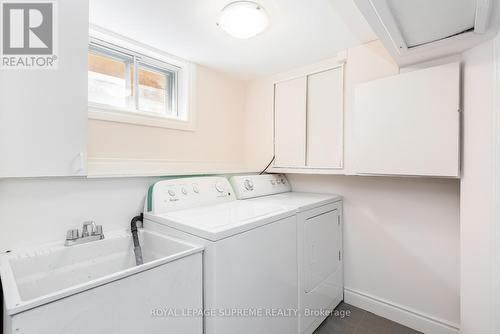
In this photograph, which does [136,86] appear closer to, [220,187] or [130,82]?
[130,82]

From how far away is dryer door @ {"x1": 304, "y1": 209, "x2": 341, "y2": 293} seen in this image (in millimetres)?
1692

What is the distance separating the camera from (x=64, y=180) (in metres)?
1.32

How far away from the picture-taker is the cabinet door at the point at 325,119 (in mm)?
2047

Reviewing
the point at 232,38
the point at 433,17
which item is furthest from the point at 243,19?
the point at 433,17

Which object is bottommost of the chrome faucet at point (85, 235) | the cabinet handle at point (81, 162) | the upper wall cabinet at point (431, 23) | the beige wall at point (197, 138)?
the chrome faucet at point (85, 235)

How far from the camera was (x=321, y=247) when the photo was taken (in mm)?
1836

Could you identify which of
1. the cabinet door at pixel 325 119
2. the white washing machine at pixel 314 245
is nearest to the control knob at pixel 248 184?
the white washing machine at pixel 314 245

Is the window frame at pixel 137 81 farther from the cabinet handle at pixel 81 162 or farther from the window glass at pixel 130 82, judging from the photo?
the cabinet handle at pixel 81 162

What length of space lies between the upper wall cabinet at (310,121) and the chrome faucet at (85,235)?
1612mm

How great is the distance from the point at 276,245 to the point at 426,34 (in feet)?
4.79

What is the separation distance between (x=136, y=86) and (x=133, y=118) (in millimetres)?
333

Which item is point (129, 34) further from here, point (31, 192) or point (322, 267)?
point (322, 267)

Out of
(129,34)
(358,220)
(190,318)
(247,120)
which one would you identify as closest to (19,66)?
(129,34)

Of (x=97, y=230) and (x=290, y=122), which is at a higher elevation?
(x=290, y=122)
